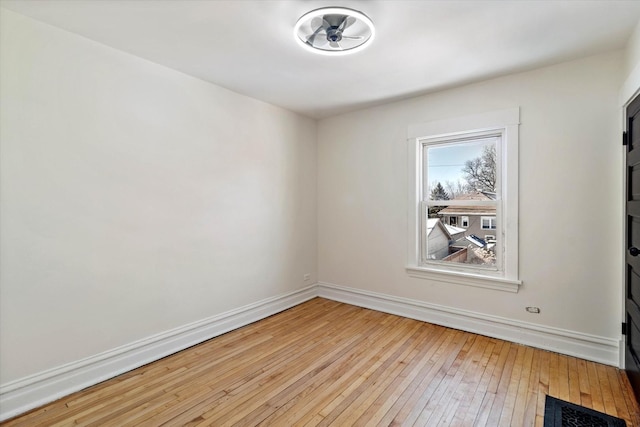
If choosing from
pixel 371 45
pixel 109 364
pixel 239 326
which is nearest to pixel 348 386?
pixel 239 326

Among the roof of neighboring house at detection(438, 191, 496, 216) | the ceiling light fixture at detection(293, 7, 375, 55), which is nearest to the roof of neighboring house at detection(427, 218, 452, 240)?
the roof of neighboring house at detection(438, 191, 496, 216)

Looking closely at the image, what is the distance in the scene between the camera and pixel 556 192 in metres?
2.73

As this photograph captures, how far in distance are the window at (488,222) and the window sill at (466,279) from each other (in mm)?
508

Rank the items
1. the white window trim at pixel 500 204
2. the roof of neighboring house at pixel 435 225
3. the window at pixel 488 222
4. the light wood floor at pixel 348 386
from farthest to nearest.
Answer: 1. the roof of neighboring house at pixel 435 225
2. the window at pixel 488 222
3. the white window trim at pixel 500 204
4. the light wood floor at pixel 348 386

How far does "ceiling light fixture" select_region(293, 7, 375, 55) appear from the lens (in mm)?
1910

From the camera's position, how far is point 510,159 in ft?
9.64

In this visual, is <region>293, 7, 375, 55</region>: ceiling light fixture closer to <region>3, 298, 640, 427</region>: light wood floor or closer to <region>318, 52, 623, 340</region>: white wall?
<region>318, 52, 623, 340</region>: white wall

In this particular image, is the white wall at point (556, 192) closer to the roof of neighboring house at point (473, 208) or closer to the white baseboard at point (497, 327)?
the white baseboard at point (497, 327)

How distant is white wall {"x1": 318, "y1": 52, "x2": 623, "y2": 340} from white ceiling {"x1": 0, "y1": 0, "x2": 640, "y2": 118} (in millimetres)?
223

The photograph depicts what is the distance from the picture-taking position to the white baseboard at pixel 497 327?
2.57 m

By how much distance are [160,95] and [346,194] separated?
2.41 meters

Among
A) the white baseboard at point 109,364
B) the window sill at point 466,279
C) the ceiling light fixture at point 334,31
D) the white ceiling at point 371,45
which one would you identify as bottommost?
the white baseboard at point 109,364

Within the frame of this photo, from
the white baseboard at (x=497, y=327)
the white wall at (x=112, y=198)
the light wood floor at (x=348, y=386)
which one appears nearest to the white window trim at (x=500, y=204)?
the white baseboard at (x=497, y=327)

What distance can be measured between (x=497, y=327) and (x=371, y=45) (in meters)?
2.85
